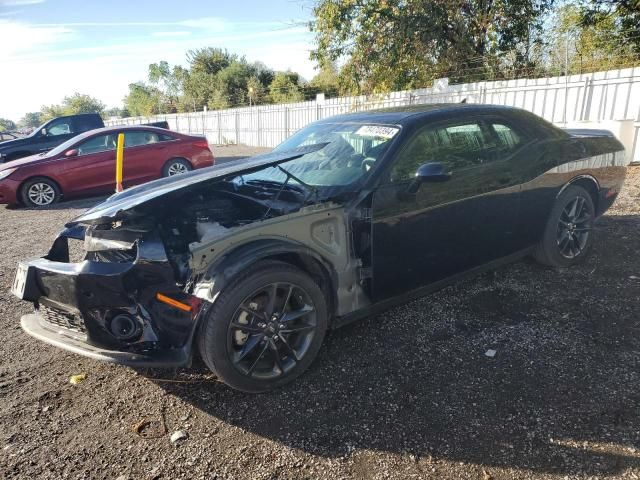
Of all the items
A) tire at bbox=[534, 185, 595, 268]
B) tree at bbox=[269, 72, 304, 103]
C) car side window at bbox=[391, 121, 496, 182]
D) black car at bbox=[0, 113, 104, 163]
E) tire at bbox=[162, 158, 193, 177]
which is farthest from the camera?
tree at bbox=[269, 72, 304, 103]

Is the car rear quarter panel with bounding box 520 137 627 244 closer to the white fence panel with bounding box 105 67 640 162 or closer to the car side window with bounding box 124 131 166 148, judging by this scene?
the white fence panel with bounding box 105 67 640 162

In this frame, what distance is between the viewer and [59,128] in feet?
43.1

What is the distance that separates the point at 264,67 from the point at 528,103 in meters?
31.5

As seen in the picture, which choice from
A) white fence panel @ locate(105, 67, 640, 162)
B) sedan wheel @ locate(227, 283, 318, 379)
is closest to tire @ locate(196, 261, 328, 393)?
sedan wheel @ locate(227, 283, 318, 379)

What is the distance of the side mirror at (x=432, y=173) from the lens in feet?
10.1

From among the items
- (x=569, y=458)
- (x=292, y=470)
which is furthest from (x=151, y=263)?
(x=569, y=458)

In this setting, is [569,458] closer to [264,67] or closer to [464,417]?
[464,417]

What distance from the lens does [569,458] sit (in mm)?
2191

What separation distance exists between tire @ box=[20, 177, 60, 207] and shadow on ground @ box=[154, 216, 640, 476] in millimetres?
7981

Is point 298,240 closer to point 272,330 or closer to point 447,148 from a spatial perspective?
point 272,330

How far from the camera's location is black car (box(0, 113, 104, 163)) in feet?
40.5

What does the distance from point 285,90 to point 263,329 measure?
28659mm

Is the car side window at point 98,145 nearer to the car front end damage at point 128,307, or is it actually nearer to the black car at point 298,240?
the black car at point 298,240

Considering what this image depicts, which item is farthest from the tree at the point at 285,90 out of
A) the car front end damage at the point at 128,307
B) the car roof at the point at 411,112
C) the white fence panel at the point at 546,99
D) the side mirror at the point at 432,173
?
the car front end damage at the point at 128,307
